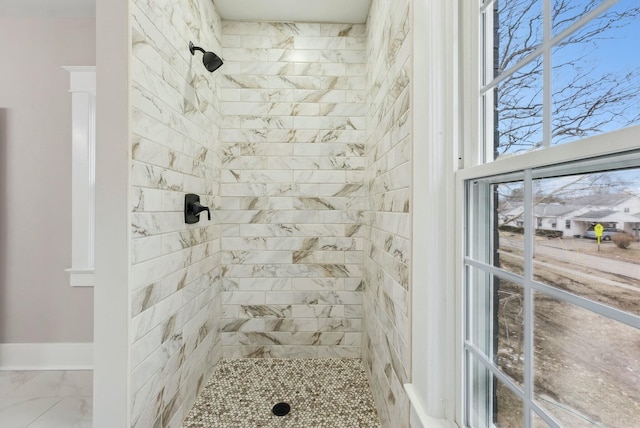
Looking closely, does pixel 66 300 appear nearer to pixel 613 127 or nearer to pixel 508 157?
pixel 508 157

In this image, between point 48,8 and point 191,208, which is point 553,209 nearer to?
point 191,208

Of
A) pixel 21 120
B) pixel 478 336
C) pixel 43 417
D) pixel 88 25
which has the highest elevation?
pixel 88 25

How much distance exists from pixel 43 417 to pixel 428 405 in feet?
6.85

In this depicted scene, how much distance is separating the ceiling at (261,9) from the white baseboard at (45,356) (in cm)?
252

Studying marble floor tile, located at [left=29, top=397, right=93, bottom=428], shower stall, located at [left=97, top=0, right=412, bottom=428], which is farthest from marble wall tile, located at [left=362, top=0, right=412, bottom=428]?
marble floor tile, located at [left=29, top=397, right=93, bottom=428]

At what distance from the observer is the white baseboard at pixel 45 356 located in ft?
7.01

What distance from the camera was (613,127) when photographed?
0.45m

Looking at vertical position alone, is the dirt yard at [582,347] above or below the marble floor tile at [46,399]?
above

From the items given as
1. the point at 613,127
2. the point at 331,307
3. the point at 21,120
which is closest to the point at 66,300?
the point at 21,120

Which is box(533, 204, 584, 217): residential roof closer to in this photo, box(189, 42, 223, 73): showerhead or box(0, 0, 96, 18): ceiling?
box(189, 42, 223, 73): showerhead

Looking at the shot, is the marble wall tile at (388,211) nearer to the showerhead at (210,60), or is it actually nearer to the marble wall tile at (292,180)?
the marble wall tile at (292,180)

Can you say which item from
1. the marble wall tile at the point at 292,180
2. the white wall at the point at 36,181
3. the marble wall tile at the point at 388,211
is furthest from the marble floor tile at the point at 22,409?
the marble wall tile at the point at 388,211

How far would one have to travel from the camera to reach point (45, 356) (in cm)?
216

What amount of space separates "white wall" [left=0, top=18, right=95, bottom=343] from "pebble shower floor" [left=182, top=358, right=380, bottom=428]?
1248 millimetres
